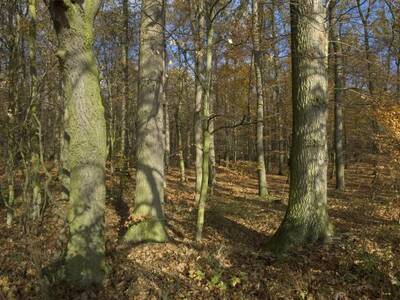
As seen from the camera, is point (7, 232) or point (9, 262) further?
point (7, 232)

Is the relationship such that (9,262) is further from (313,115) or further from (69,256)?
(313,115)

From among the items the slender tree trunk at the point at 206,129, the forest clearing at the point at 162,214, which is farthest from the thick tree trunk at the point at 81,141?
the slender tree trunk at the point at 206,129

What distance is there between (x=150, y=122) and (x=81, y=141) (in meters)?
2.47

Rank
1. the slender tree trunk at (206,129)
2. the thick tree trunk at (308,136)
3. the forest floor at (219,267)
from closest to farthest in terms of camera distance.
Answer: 1. the forest floor at (219,267)
2. the thick tree trunk at (308,136)
3. the slender tree trunk at (206,129)

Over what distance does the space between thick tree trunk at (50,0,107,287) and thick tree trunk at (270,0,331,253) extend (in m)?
3.31

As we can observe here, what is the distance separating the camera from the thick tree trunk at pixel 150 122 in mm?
6750

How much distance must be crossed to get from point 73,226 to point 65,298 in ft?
3.08

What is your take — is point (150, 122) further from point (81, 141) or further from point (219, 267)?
point (219, 267)

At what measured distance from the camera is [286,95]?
74.5 feet

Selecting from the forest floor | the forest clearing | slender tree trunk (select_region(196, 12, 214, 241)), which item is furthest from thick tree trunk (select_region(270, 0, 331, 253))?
slender tree trunk (select_region(196, 12, 214, 241))

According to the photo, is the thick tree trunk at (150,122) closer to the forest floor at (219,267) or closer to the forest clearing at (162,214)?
the forest clearing at (162,214)

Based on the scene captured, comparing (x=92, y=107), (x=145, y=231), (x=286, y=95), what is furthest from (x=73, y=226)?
(x=286, y=95)

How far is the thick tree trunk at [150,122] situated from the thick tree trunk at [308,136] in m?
2.65

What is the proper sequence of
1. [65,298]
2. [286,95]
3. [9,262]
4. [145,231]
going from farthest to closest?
[286,95] < [145,231] < [9,262] < [65,298]
